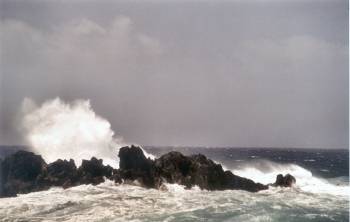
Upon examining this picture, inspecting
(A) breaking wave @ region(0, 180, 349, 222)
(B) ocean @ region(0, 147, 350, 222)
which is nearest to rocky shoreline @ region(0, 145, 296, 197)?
(B) ocean @ region(0, 147, 350, 222)

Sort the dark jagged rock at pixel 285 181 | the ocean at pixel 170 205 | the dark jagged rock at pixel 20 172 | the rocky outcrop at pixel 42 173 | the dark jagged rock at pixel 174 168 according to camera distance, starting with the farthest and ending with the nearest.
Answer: the dark jagged rock at pixel 285 181 → the dark jagged rock at pixel 174 168 → the rocky outcrop at pixel 42 173 → the dark jagged rock at pixel 20 172 → the ocean at pixel 170 205

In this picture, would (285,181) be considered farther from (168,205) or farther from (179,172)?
(168,205)

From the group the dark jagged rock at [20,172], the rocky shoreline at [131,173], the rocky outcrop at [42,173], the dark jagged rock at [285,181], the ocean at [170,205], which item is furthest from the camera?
the dark jagged rock at [285,181]

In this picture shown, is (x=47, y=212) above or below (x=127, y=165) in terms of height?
below

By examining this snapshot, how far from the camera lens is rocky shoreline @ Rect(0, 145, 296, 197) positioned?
3412 centimetres

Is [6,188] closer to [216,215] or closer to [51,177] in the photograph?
[51,177]

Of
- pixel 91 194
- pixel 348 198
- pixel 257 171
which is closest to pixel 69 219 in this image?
pixel 91 194

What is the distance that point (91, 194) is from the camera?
3011cm

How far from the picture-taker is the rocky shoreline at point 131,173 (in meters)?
34.1

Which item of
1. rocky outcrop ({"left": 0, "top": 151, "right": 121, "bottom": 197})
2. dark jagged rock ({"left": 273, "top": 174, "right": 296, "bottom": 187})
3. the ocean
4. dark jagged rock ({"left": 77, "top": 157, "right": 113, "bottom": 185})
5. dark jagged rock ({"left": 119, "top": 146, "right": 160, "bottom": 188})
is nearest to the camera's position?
the ocean

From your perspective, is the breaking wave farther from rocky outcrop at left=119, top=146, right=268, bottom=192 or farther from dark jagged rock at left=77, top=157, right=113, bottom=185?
dark jagged rock at left=77, top=157, right=113, bottom=185

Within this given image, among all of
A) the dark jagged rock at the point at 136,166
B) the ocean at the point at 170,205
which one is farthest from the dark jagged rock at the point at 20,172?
the dark jagged rock at the point at 136,166

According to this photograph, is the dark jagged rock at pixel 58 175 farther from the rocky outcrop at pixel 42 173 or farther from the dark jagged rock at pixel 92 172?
the dark jagged rock at pixel 92 172

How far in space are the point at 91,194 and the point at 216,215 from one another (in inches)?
475
